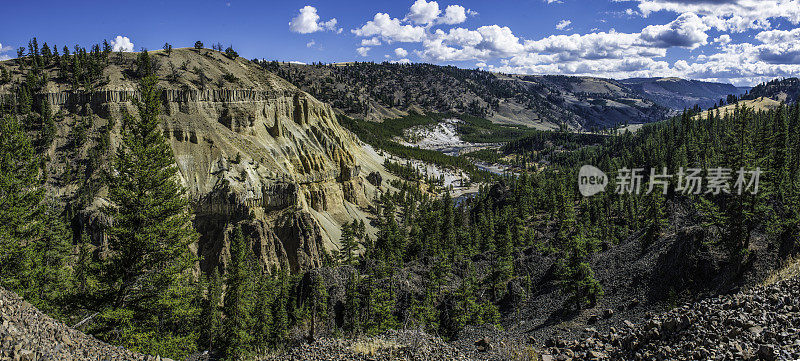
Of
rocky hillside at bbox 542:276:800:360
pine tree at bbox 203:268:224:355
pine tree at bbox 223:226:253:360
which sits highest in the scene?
rocky hillside at bbox 542:276:800:360

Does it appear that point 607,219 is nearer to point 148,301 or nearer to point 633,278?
point 633,278

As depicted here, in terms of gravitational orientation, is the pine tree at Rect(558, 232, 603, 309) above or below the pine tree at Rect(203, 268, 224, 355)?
above

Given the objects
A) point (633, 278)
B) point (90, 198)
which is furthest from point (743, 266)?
point (90, 198)

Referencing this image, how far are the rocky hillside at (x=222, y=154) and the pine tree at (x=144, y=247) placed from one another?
5004 centimetres

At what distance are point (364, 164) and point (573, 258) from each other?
309ft

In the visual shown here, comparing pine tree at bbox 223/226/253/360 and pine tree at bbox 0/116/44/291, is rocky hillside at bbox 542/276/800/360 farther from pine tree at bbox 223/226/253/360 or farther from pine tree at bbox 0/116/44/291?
pine tree at bbox 223/226/253/360

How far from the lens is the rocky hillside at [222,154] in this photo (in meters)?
68.6

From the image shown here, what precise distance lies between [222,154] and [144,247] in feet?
200

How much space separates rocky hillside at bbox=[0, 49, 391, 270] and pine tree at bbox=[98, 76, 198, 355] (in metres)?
50.0

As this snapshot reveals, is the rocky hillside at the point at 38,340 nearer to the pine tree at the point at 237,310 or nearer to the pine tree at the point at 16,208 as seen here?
the pine tree at the point at 16,208

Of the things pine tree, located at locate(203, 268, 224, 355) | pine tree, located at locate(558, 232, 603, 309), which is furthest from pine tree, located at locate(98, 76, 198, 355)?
pine tree, located at locate(558, 232, 603, 309)

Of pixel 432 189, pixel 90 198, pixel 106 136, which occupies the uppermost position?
pixel 106 136

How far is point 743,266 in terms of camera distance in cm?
2548

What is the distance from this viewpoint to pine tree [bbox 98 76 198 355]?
55.7 ft
